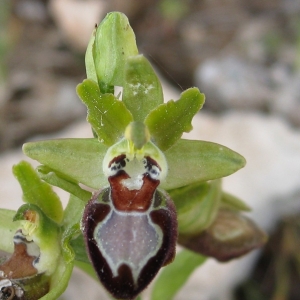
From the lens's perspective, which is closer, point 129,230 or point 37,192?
point 129,230

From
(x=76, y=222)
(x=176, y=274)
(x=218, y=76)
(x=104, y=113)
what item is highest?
(x=104, y=113)

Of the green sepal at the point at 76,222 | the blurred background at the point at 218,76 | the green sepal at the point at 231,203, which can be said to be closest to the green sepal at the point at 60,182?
the green sepal at the point at 76,222

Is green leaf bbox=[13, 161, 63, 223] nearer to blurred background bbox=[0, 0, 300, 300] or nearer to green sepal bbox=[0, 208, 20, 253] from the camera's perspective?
green sepal bbox=[0, 208, 20, 253]

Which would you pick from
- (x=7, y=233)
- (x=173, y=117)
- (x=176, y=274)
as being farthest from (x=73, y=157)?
(x=176, y=274)

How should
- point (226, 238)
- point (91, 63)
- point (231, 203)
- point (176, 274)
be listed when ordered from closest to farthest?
point (91, 63)
point (226, 238)
point (231, 203)
point (176, 274)

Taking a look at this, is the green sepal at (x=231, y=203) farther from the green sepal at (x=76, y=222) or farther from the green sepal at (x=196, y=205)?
the green sepal at (x=76, y=222)

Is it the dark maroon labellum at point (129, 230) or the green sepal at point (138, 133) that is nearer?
the dark maroon labellum at point (129, 230)

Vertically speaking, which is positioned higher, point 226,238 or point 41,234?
point 41,234

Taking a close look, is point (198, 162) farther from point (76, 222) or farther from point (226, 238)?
point (226, 238)

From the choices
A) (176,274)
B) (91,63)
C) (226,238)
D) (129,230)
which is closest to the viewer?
(129,230)
